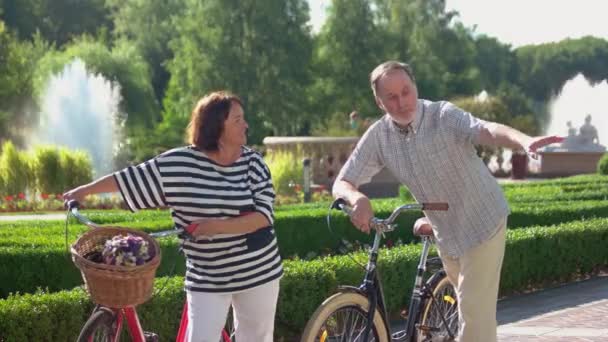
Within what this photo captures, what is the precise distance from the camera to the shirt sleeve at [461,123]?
409 centimetres

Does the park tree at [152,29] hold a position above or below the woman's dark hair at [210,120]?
above

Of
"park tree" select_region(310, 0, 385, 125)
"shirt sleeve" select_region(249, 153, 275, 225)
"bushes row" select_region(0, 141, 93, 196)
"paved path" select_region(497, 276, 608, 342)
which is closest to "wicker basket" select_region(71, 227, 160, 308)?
"shirt sleeve" select_region(249, 153, 275, 225)

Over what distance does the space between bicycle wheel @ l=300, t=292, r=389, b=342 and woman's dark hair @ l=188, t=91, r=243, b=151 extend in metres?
0.84

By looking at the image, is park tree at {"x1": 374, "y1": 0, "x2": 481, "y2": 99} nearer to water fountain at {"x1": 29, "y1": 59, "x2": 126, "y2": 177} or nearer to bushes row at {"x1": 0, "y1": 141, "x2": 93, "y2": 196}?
water fountain at {"x1": 29, "y1": 59, "x2": 126, "y2": 177}

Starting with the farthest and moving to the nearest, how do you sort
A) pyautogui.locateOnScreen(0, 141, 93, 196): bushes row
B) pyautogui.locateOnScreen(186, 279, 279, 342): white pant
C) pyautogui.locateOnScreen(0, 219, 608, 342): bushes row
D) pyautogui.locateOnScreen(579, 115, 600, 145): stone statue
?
1. pyautogui.locateOnScreen(579, 115, 600, 145): stone statue
2. pyautogui.locateOnScreen(0, 141, 93, 196): bushes row
3. pyautogui.locateOnScreen(0, 219, 608, 342): bushes row
4. pyautogui.locateOnScreen(186, 279, 279, 342): white pant

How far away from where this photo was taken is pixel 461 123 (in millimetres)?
4129

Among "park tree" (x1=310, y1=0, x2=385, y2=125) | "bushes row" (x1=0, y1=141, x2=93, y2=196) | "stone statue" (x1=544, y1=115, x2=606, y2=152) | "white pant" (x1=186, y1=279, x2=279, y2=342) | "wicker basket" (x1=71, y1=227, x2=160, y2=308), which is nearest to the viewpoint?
"wicker basket" (x1=71, y1=227, x2=160, y2=308)

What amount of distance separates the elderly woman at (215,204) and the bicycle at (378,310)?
1.44 ft

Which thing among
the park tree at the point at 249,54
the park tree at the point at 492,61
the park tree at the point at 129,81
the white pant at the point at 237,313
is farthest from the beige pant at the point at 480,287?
the park tree at the point at 492,61

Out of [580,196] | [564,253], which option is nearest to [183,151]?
[564,253]

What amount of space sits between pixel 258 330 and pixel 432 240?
1.34 m

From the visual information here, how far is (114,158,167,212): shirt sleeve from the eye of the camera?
3.77 m

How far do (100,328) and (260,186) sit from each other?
30.7 inches

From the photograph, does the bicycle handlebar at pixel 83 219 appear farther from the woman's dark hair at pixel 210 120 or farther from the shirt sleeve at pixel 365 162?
the shirt sleeve at pixel 365 162
